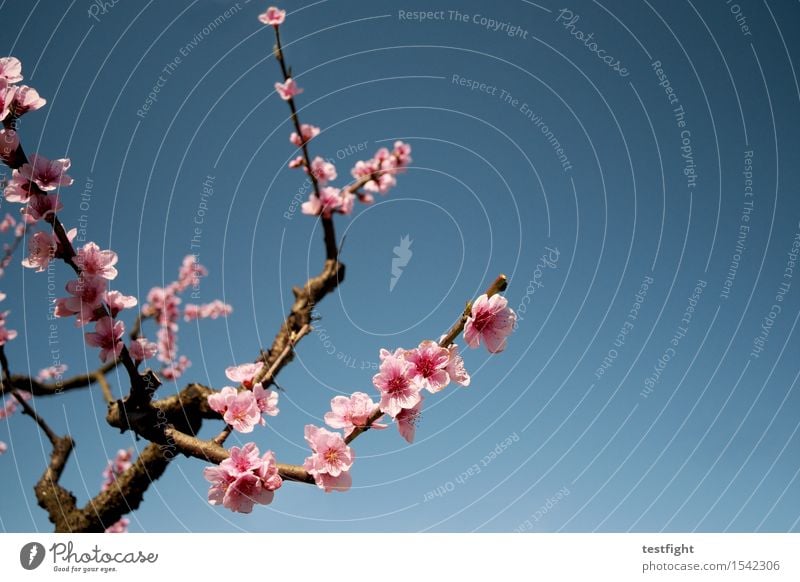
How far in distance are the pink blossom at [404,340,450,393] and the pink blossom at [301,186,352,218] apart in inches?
151

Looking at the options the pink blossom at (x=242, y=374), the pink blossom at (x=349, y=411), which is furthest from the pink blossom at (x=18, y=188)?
the pink blossom at (x=349, y=411)

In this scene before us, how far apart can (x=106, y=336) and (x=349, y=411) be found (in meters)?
1.25

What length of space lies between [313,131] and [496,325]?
4.70 meters

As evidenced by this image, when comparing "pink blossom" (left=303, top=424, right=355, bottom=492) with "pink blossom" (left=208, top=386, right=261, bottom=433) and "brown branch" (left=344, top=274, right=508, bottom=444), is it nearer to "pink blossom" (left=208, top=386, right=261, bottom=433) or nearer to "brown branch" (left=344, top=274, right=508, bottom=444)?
"brown branch" (left=344, top=274, right=508, bottom=444)

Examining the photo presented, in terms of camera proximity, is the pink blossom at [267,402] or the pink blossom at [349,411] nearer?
the pink blossom at [349,411]

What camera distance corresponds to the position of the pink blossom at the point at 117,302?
239 cm

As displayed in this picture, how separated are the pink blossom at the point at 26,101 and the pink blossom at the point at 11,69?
46 millimetres

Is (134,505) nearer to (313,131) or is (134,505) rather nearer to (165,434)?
(165,434)

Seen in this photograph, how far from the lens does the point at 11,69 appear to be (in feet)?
7.11

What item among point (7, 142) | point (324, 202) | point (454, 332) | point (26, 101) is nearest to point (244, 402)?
point (454, 332)

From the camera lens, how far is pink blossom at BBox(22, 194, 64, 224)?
2.17 metres

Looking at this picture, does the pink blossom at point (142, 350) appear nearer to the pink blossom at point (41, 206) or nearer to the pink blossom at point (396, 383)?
the pink blossom at point (41, 206)

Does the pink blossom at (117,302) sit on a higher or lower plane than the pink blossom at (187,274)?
lower
